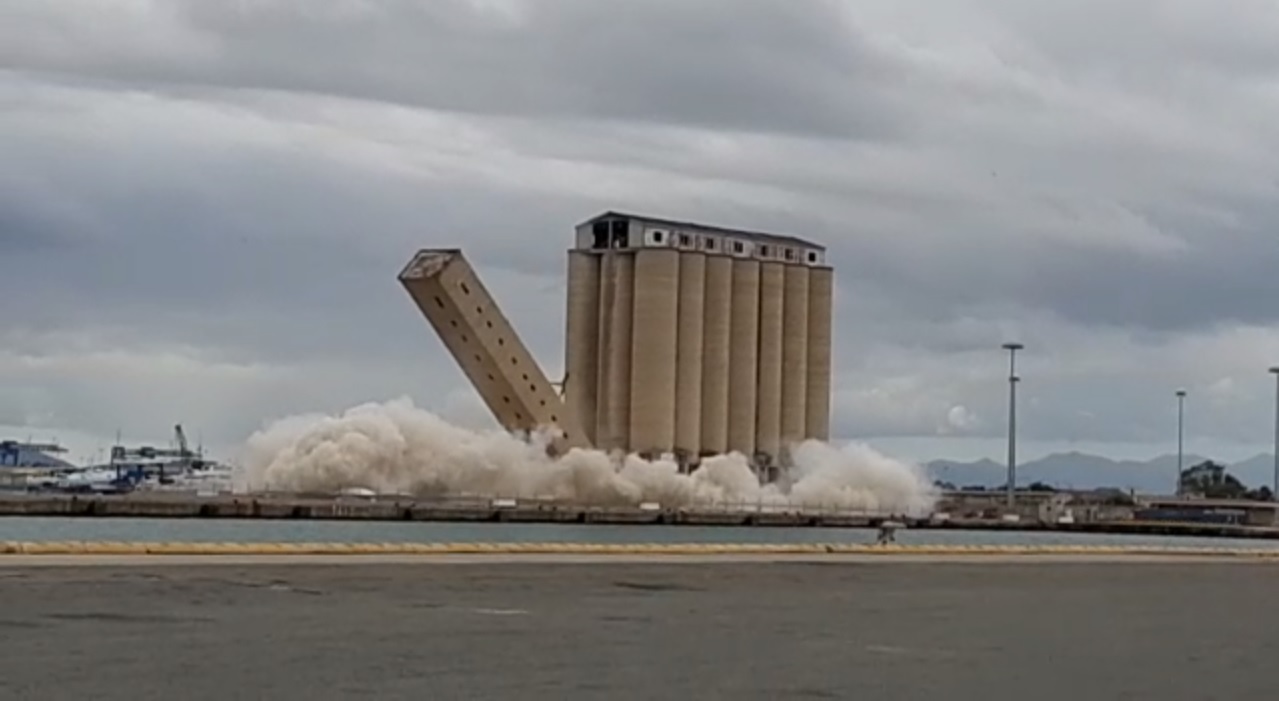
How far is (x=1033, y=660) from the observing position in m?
18.6

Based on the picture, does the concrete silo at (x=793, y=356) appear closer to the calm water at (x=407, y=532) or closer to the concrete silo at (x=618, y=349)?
the concrete silo at (x=618, y=349)

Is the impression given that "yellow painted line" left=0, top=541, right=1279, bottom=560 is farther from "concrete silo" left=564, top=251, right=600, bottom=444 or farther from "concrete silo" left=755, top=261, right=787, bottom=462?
"concrete silo" left=755, top=261, right=787, bottom=462

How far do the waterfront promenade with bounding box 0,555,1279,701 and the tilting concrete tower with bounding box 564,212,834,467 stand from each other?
7241 cm

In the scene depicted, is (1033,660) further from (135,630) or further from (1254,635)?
(135,630)

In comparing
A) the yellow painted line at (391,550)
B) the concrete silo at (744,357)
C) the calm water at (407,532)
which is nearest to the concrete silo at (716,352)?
the concrete silo at (744,357)

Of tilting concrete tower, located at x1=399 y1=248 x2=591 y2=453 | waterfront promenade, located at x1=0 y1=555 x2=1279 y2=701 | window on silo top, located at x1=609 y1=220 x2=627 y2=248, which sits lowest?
waterfront promenade, located at x1=0 y1=555 x2=1279 y2=701

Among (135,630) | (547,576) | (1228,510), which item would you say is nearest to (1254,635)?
(547,576)

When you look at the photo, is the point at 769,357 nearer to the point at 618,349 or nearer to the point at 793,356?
the point at 793,356

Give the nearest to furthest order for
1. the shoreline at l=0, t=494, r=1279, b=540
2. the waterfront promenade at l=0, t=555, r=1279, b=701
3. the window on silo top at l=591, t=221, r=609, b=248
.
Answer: the waterfront promenade at l=0, t=555, r=1279, b=701
the shoreline at l=0, t=494, r=1279, b=540
the window on silo top at l=591, t=221, r=609, b=248

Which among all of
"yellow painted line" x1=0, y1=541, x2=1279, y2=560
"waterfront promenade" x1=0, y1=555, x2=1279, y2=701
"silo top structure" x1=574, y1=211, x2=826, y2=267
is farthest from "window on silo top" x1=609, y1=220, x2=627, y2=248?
"waterfront promenade" x1=0, y1=555, x2=1279, y2=701

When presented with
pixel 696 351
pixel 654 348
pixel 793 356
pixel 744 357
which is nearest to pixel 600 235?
pixel 654 348

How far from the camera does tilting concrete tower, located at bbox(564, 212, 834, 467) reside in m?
105

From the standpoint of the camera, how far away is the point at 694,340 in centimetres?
10738

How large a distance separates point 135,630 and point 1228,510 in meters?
137
